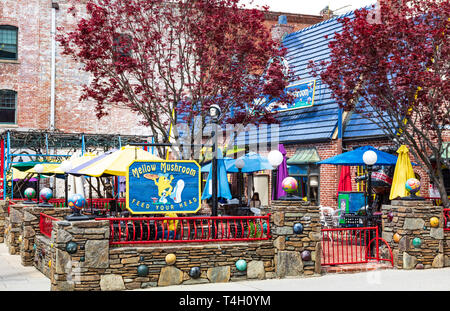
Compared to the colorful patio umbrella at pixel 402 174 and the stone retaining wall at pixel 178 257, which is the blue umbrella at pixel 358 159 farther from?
the stone retaining wall at pixel 178 257

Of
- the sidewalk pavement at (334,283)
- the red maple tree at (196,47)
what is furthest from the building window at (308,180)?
the sidewalk pavement at (334,283)

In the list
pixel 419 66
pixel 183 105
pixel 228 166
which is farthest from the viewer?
pixel 228 166

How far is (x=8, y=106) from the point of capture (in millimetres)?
28469

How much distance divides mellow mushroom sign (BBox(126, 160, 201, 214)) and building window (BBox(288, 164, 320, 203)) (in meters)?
10.3

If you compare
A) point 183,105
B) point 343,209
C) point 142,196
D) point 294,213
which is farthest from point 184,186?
point 343,209

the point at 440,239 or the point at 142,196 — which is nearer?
the point at 142,196

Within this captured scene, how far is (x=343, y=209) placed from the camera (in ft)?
55.6

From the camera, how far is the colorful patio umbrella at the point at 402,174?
43.9 ft

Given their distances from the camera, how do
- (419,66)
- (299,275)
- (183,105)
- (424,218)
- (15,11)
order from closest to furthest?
(299,275), (424,218), (419,66), (183,105), (15,11)

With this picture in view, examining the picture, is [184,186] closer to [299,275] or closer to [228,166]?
[299,275]

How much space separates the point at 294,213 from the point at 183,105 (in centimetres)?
724

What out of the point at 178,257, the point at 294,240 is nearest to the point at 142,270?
the point at 178,257

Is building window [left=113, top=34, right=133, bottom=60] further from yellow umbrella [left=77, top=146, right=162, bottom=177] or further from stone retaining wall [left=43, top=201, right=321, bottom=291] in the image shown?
stone retaining wall [left=43, top=201, right=321, bottom=291]

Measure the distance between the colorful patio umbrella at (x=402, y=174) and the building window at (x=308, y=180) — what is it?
6.81 meters
